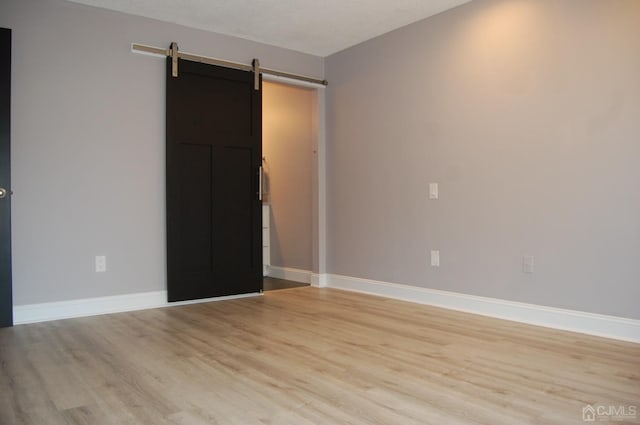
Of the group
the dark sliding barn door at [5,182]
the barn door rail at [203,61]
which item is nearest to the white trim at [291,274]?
the barn door rail at [203,61]

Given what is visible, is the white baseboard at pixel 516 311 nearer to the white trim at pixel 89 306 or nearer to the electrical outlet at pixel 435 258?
the electrical outlet at pixel 435 258

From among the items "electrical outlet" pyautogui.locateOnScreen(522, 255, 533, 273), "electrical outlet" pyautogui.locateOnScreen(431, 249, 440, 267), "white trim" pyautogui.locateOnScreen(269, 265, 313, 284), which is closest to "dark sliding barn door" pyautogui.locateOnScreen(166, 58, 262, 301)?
"white trim" pyautogui.locateOnScreen(269, 265, 313, 284)

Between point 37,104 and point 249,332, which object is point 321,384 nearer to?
point 249,332

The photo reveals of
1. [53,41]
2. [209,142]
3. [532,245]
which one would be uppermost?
[53,41]

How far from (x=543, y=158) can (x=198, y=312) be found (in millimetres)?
2818

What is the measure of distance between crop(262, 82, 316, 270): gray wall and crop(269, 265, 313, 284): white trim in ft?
0.17

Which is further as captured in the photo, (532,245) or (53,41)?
(53,41)

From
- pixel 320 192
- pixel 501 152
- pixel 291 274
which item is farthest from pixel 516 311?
pixel 291 274

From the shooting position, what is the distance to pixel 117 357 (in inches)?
108

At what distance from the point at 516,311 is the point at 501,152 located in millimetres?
1162

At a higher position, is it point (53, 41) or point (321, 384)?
point (53, 41)

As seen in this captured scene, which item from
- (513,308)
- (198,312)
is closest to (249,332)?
(198,312)

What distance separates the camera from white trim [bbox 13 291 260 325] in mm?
3611

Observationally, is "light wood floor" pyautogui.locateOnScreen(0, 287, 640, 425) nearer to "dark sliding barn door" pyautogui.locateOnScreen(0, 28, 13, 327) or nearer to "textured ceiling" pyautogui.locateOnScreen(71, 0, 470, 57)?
"dark sliding barn door" pyautogui.locateOnScreen(0, 28, 13, 327)
